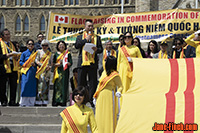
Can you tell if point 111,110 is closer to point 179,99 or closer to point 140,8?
point 179,99

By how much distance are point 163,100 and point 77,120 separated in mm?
1146

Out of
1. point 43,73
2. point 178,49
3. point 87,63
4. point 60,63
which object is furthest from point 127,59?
point 43,73

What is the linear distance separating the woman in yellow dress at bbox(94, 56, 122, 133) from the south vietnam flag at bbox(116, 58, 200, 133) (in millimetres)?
642

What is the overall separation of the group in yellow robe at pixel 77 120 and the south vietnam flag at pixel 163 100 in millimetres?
397

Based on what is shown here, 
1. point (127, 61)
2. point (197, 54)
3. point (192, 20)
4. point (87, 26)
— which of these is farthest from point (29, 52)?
point (192, 20)

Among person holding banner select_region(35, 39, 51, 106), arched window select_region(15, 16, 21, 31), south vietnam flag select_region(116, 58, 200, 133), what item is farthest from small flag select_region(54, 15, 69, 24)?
Answer: arched window select_region(15, 16, 21, 31)

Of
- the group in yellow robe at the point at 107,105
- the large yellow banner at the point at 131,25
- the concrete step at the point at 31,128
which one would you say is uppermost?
the large yellow banner at the point at 131,25

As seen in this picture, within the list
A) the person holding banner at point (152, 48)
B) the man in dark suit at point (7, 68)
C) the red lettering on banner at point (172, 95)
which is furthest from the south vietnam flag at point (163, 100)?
the man in dark suit at point (7, 68)

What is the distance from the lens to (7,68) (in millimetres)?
9266

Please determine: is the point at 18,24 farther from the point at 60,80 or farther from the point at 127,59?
the point at 127,59

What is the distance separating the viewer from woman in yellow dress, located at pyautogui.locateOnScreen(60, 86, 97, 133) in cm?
531

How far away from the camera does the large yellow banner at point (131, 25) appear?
1162cm

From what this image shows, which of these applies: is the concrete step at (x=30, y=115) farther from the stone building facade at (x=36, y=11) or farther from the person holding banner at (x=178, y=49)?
the stone building facade at (x=36, y=11)

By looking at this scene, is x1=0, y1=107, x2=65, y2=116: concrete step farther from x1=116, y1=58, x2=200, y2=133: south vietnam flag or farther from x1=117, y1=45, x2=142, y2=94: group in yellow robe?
x1=116, y1=58, x2=200, y2=133: south vietnam flag
